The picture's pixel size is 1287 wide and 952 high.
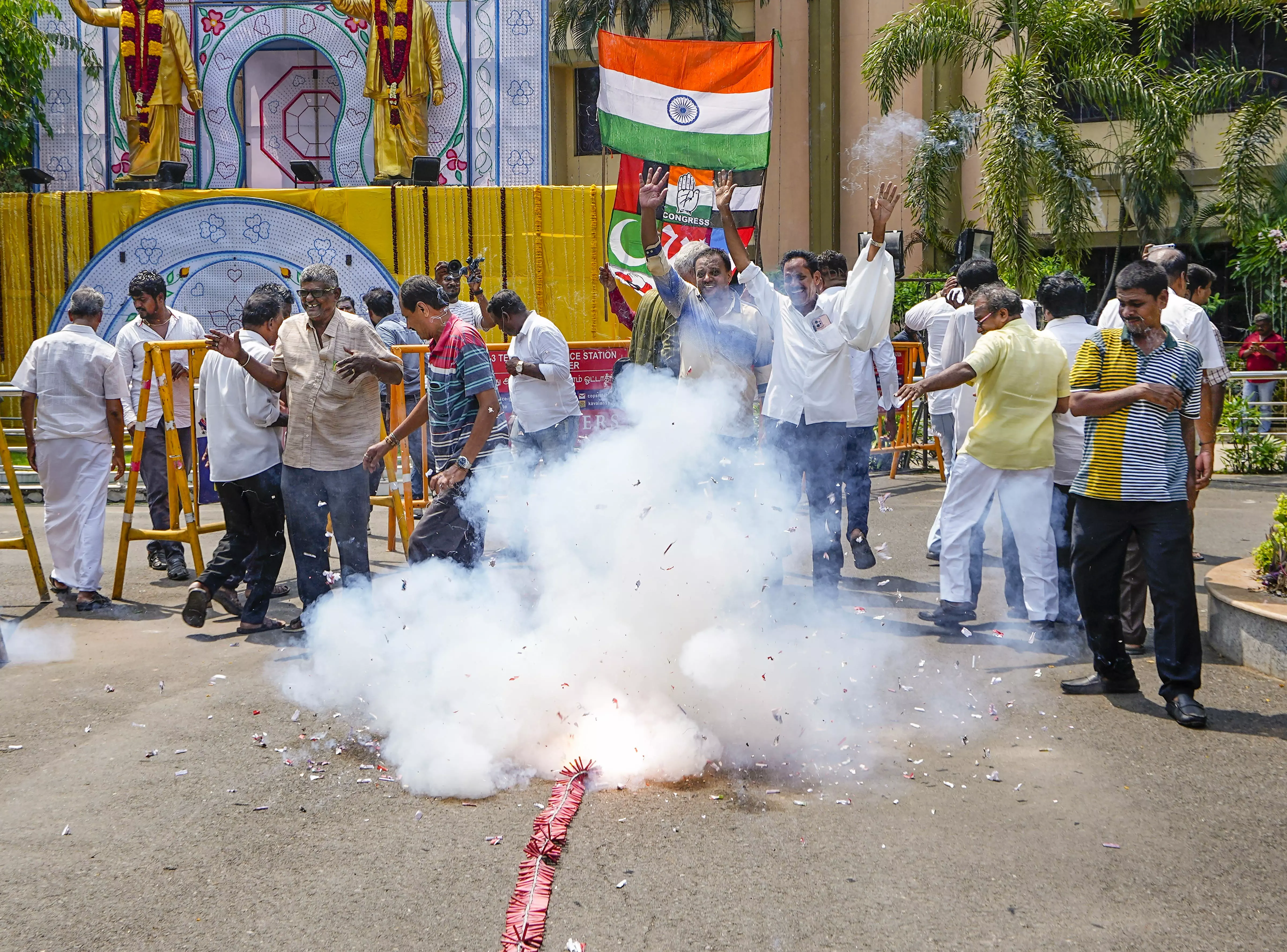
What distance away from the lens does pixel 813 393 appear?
6602mm

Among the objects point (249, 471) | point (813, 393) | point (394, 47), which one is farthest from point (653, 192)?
point (394, 47)

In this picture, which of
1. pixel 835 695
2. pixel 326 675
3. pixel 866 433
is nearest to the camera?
pixel 835 695

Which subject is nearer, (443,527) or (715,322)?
(443,527)

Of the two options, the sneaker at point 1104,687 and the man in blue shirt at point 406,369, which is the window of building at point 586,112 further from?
the sneaker at point 1104,687

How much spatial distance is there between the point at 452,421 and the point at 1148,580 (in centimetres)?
322

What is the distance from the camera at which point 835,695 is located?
4.70 meters

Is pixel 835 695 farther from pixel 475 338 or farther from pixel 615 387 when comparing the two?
pixel 615 387

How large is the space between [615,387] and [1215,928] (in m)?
5.14

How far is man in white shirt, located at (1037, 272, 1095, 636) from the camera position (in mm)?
5895

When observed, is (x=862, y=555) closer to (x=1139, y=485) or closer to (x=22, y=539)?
(x=1139, y=485)

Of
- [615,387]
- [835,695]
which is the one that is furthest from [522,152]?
[835,695]

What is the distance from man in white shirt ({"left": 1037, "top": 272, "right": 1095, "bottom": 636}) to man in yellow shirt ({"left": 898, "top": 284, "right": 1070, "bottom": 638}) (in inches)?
4.1

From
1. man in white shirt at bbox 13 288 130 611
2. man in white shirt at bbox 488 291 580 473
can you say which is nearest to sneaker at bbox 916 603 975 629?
man in white shirt at bbox 488 291 580 473

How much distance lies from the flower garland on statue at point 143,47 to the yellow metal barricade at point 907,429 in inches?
419
